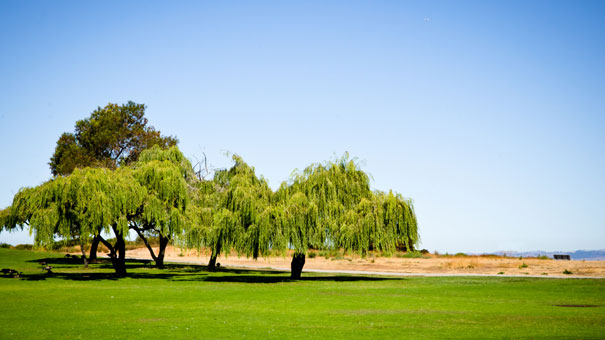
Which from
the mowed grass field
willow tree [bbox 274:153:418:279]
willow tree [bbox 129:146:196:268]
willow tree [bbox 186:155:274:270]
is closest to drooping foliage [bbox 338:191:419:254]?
willow tree [bbox 274:153:418:279]

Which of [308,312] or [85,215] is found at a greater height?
[85,215]

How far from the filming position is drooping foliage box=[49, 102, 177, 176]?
219ft

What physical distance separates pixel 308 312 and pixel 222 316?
327 cm

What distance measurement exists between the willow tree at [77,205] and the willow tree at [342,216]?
10.8 m

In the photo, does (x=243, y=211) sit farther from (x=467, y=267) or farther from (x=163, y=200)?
(x=467, y=267)

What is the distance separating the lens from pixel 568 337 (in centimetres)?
1401

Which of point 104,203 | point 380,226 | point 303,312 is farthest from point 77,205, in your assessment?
point 303,312

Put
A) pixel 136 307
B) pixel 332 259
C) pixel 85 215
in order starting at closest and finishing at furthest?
pixel 136 307, pixel 85 215, pixel 332 259

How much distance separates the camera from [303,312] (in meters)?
19.5

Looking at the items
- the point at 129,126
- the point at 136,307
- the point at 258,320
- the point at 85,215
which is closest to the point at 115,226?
the point at 85,215

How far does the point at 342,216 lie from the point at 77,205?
57.7ft

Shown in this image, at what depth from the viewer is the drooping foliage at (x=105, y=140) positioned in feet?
219

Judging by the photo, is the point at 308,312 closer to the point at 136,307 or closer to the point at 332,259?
the point at 136,307

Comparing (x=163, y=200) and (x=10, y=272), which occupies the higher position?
(x=163, y=200)
